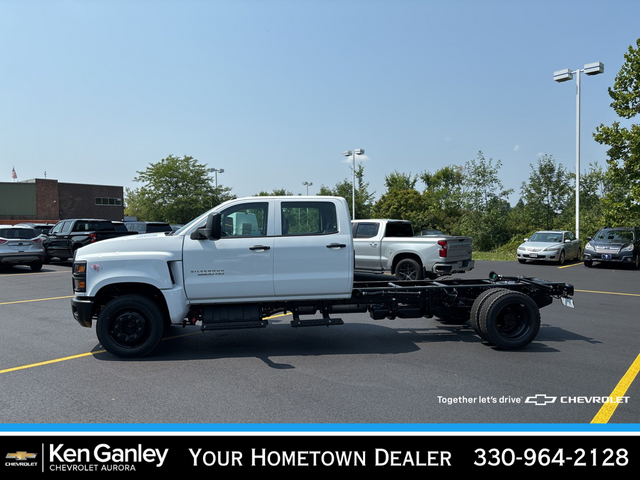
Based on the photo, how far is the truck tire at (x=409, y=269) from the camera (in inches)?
523

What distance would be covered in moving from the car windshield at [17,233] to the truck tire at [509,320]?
694 inches

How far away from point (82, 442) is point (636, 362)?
6.25 metres

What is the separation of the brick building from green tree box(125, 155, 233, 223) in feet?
32.1

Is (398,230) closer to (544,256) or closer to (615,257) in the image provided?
(544,256)

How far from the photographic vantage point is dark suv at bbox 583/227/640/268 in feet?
64.7

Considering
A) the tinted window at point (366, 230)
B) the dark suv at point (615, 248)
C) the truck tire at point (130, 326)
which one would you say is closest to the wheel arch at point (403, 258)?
the tinted window at point (366, 230)

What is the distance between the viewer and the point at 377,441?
3.89 meters

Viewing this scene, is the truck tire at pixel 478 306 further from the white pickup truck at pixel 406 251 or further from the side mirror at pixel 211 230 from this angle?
the white pickup truck at pixel 406 251

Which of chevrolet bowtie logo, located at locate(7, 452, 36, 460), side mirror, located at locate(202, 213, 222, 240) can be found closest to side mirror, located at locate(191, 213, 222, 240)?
side mirror, located at locate(202, 213, 222, 240)

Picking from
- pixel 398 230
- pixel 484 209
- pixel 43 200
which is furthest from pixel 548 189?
pixel 43 200

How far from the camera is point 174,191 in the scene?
54688 millimetres

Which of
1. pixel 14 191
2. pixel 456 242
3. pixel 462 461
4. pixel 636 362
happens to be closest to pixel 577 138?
pixel 456 242

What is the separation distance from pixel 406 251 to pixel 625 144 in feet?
54.7

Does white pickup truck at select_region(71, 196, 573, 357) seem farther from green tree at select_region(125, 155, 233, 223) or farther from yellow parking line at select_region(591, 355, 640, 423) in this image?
green tree at select_region(125, 155, 233, 223)
